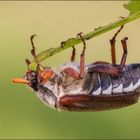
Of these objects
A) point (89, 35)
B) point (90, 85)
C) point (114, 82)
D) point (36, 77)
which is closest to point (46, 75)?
point (36, 77)

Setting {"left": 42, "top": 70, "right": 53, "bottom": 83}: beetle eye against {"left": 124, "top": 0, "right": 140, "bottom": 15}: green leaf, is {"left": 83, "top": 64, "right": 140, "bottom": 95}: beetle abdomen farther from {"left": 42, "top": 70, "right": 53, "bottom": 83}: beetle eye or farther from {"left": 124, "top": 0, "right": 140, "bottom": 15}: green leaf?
{"left": 124, "top": 0, "right": 140, "bottom": 15}: green leaf

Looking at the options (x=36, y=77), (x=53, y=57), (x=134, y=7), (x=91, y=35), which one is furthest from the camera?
(x=53, y=57)

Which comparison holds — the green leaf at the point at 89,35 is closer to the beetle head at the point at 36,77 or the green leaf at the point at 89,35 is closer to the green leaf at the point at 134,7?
the green leaf at the point at 134,7

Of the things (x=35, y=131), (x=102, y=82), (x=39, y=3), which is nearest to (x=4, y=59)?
(x=35, y=131)

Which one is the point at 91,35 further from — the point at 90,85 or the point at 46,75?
the point at 46,75

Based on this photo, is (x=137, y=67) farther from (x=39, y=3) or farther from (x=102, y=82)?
(x=39, y=3)

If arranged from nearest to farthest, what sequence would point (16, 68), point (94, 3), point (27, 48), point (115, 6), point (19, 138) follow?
point (19, 138) < point (16, 68) < point (27, 48) < point (115, 6) < point (94, 3)
